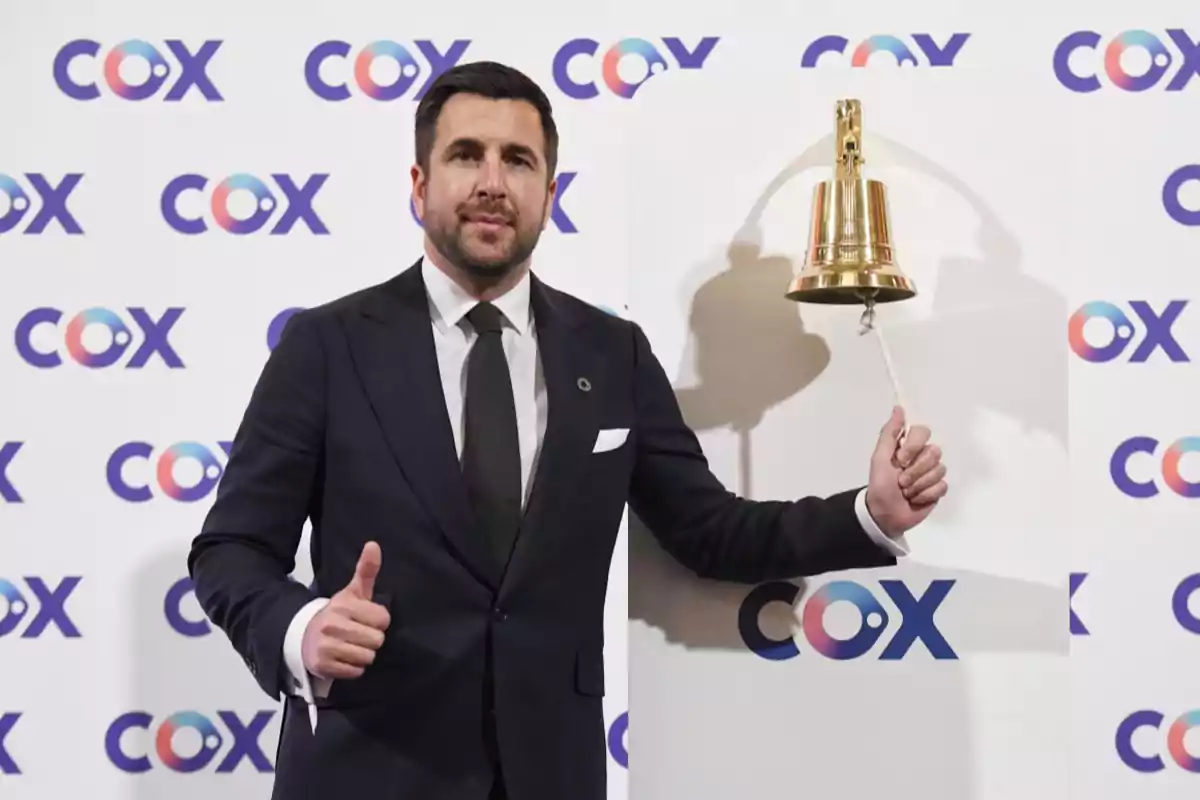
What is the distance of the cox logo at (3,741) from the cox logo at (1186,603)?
6.38 ft

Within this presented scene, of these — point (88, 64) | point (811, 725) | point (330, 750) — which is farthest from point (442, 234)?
point (88, 64)

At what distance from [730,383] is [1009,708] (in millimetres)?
535

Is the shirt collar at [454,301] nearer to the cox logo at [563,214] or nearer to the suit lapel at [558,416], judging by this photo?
the suit lapel at [558,416]

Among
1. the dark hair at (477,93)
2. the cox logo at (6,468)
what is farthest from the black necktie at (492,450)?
Result: the cox logo at (6,468)

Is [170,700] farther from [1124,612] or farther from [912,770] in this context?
[1124,612]

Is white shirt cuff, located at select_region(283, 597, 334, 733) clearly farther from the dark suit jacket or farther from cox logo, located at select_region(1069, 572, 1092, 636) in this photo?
cox logo, located at select_region(1069, 572, 1092, 636)

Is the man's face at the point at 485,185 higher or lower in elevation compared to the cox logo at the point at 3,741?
higher

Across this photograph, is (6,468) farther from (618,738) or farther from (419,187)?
(618,738)

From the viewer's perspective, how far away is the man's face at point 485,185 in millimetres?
1198

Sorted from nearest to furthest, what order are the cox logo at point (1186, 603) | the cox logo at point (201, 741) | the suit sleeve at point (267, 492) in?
the suit sleeve at point (267, 492) → the cox logo at point (1186, 603) → the cox logo at point (201, 741)

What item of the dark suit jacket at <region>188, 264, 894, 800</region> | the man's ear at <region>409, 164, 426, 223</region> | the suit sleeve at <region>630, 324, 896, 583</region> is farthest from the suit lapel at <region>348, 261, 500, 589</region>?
the suit sleeve at <region>630, 324, 896, 583</region>

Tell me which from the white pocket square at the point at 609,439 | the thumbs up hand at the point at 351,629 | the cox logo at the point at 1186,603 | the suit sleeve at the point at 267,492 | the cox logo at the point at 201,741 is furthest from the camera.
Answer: the cox logo at the point at 201,741

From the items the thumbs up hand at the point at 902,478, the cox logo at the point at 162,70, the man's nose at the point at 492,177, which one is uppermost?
the cox logo at the point at 162,70

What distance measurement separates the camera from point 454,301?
4.08 ft
